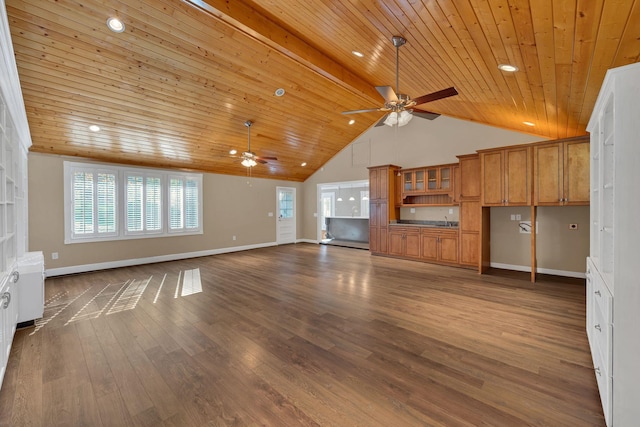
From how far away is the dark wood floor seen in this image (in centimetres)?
183

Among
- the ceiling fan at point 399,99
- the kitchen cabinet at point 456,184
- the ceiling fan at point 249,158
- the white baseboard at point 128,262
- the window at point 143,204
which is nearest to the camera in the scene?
the ceiling fan at point 399,99

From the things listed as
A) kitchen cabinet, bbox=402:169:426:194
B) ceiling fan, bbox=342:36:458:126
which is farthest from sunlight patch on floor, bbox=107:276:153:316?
kitchen cabinet, bbox=402:169:426:194

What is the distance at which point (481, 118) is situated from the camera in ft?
18.2

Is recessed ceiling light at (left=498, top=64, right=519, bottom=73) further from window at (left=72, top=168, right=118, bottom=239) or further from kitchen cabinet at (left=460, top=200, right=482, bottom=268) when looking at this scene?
window at (left=72, top=168, right=118, bottom=239)

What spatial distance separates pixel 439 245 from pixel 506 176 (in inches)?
77.9

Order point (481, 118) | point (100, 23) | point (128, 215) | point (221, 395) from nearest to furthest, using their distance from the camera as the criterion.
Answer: point (221, 395)
point (100, 23)
point (481, 118)
point (128, 215)

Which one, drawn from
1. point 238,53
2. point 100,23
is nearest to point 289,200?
point 238,53

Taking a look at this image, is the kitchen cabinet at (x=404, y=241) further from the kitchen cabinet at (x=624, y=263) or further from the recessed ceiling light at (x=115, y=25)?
the recessed ceiling light at (x=115, y=25)

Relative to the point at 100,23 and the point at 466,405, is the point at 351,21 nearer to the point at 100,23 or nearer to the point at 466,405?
the point at 100,23

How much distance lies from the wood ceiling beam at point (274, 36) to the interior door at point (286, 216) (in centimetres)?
556

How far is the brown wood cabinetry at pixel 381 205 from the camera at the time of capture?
722cm

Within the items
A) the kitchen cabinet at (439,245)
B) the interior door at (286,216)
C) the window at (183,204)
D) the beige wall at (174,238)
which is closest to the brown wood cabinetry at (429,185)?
the kitchen cabinet at (439,245)

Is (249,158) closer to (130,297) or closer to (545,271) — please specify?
(130,297)

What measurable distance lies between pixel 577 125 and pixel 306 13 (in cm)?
439
